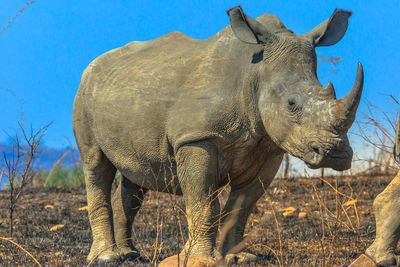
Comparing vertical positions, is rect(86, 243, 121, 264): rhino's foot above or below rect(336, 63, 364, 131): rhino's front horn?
below

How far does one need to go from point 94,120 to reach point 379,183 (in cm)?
704

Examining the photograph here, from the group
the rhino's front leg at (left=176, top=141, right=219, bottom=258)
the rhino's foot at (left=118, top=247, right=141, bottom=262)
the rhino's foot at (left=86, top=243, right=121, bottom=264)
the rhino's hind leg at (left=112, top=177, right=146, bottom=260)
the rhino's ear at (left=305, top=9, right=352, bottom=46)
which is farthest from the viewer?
the rhino's hind leg at (left=112, top=177, right=146, bottom=260)

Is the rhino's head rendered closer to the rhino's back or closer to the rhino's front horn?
the rhino's front horn

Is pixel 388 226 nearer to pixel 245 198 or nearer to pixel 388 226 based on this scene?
pixel 388 226

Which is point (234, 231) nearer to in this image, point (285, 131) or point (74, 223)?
point (285, 131)

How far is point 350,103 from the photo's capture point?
13.7 ft

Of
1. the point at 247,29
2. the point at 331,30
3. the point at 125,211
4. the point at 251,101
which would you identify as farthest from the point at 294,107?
the point at 125,211

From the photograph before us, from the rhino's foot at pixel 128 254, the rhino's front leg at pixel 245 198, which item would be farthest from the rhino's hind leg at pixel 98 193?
the rhino's front leg at pixel 245 198

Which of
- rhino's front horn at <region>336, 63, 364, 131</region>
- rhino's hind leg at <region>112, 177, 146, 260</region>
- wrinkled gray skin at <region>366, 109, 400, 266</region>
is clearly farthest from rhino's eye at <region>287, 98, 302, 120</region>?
rhino's hind leg at <region>112, 177, 146, 260</region>

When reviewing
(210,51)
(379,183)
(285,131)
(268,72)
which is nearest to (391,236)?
(285,131)

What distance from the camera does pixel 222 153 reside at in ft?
16.3

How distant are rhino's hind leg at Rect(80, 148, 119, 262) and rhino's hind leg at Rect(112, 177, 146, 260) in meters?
0.24

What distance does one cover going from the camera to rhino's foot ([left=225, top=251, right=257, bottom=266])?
5.41 meters

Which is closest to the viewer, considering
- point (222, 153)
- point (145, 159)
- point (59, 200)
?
point (222, 153)
